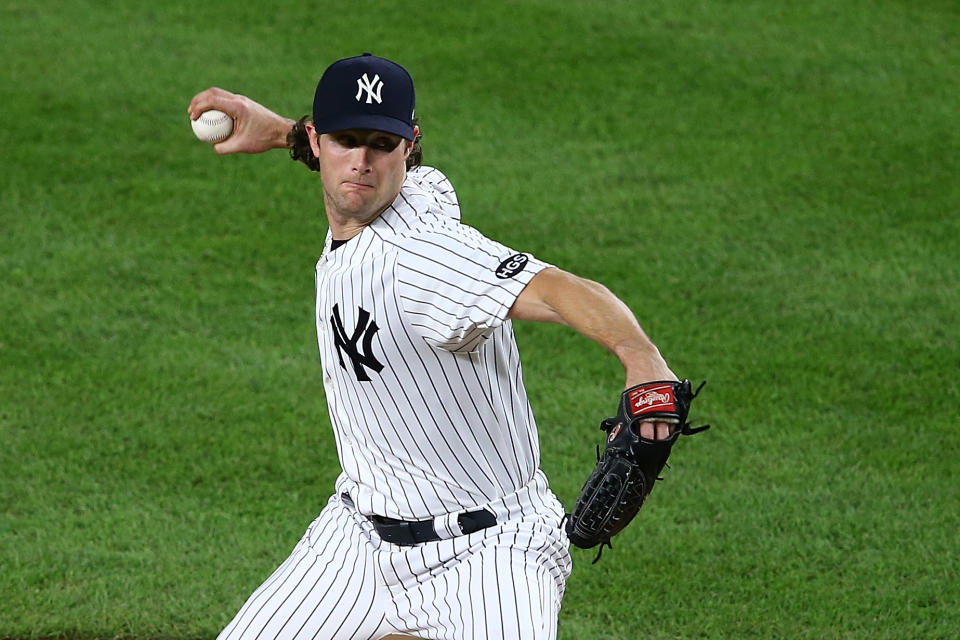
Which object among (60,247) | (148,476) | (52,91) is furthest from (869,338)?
(52,91)

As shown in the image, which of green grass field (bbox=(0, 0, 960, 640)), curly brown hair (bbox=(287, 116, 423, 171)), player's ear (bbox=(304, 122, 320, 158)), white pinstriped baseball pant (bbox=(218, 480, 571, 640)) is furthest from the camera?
green grass field (bbox=(0, 0, 960, 640))

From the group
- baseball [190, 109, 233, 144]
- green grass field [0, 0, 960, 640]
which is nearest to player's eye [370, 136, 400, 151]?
baseball [190, 109, 233, 144]

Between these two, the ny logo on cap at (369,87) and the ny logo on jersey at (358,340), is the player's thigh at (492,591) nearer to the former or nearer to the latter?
the ny logo on jersey at (358,340)

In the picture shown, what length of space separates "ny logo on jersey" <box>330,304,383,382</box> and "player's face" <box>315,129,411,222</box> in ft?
0.85

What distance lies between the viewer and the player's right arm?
4.21m

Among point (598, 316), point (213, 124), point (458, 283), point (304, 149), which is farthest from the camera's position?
point (213, 124)

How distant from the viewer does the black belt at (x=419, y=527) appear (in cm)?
339

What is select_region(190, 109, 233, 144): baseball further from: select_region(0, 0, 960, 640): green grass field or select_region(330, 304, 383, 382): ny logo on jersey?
select_region(0, 0, 960, 640): green grass field

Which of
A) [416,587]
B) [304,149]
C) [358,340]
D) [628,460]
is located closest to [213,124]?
[304,149]

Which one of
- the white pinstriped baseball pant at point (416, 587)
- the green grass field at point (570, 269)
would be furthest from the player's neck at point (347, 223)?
the green grass field at point (570, 269)

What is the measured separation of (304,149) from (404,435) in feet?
3.67

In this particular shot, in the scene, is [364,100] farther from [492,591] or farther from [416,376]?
[492,591]

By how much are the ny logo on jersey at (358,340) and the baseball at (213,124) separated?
3.71 ft

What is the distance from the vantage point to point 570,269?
302 inches
